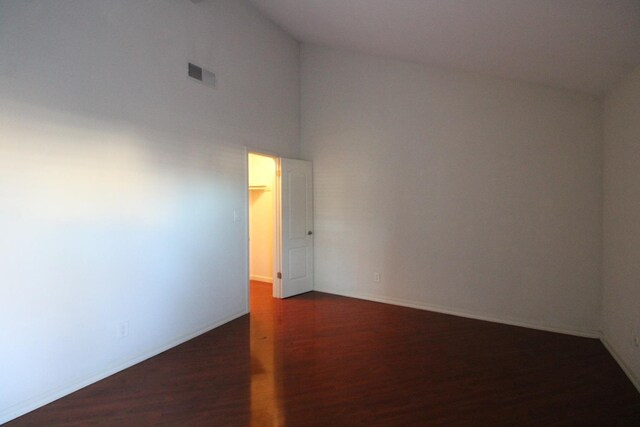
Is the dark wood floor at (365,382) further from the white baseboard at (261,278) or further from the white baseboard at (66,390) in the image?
the white baseboard at (261,278)

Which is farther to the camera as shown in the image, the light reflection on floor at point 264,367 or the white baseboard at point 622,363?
the white baseboard at point 622,363

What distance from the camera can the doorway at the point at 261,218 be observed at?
548 centimetres

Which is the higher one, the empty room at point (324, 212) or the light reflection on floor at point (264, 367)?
the empty room at point (324, 212)

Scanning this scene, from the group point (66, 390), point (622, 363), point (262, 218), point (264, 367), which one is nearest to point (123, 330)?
point (66, 390)

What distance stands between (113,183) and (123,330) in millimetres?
1257

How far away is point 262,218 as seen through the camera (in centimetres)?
567

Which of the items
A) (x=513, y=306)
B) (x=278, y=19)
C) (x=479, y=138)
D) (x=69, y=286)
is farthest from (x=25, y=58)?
(x=513, y=306)

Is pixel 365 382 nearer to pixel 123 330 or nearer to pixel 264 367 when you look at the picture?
pixel 264 367

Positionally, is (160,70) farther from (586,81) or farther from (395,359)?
(586,81)

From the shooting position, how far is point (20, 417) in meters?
2.12

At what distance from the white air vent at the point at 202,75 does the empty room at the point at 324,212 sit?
29 mm

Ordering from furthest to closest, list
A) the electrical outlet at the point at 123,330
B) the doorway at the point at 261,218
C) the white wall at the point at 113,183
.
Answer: the doorway at the point at 261,218 → the electrical outlet at the point at 123,330 → the white wall at the point at 113,183

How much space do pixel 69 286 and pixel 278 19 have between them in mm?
3921

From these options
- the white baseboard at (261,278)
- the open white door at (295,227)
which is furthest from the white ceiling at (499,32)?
the white baseboard at (261,278)
